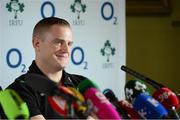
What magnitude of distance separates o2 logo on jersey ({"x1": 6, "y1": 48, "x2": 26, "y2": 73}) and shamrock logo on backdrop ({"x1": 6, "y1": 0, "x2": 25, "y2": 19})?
7.8 inches

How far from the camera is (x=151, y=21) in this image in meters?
3.39

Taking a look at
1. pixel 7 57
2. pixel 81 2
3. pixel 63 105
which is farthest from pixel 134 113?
pixel 81 2

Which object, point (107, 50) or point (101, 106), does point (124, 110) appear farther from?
point (107, 50)

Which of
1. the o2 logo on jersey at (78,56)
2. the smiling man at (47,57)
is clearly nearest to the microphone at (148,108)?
the smiling man at (47,57)

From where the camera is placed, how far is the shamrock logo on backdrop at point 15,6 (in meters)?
2.47

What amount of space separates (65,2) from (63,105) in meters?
1.86

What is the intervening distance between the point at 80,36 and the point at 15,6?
0.44m

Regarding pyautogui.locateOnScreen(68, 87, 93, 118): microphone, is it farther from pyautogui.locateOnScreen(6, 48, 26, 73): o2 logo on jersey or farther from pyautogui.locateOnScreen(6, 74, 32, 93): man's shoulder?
pyautogui.locateOnScreen(6, 48, 26, 73): o2 logo on jersey

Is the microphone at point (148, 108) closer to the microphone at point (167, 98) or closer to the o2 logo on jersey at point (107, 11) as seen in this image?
the microphone at point (167, 98)

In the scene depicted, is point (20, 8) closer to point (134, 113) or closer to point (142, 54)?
point (142, 54)

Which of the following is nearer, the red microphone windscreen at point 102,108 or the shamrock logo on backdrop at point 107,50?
the red microphone windscreen at point 102,108

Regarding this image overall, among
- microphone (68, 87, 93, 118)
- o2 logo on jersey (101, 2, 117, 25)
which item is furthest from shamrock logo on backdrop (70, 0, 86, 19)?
microphone (68, 87, 93, 118)

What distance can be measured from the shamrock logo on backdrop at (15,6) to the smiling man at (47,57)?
0.98m

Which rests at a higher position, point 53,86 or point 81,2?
point 81,2
